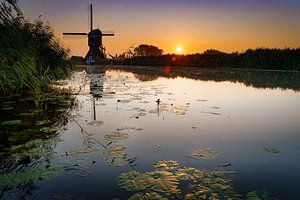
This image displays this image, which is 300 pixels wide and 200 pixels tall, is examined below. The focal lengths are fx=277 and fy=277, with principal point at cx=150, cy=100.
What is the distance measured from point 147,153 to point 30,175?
1867mm

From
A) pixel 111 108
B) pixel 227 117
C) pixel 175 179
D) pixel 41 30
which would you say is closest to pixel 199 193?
pixel 175 179

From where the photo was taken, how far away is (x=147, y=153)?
4730mm

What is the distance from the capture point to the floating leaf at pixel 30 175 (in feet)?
11.6

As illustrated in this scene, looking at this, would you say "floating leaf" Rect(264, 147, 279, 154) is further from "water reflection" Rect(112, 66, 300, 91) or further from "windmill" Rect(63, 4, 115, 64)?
"windmill" Rect(63, 4, 115, 64)

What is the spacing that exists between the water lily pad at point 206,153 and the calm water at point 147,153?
17 millimetres

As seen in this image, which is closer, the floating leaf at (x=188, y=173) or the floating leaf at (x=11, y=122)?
the floating leaf at (x=188, y=173)

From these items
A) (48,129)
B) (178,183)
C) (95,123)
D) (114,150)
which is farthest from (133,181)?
(95,123)

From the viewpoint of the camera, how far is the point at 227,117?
769 cm

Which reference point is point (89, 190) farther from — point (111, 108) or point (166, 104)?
point (166, 104)

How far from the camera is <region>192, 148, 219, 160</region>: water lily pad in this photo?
451cm

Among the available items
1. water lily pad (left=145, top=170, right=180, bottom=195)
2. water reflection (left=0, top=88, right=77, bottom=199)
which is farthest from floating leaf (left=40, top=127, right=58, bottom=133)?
water lily pad (left=145, top=170, right=180, bottom=195)

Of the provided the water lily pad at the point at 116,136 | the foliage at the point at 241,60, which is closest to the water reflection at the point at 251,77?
the foliage at the point at 241,60

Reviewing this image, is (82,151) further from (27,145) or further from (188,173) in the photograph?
(188,173)

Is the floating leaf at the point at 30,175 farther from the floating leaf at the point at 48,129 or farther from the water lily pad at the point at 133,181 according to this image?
the floating leaf at the point at 48,129
